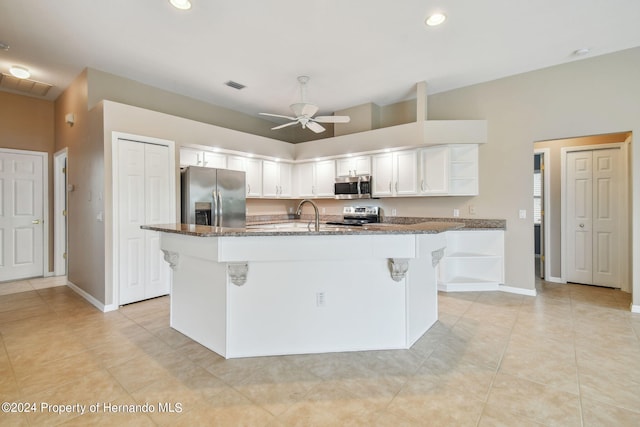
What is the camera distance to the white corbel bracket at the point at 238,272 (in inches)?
88.4

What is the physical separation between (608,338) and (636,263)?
1.29 metres

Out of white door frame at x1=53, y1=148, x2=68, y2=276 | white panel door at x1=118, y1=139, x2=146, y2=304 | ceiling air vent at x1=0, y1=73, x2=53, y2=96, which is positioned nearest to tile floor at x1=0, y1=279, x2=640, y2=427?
white panel door at x1=118, y1=139, x2=146, y2=304

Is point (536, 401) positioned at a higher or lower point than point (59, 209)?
lower

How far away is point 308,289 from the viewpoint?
7.93 ft

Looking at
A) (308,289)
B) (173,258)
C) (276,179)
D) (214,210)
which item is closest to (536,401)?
(308,289)

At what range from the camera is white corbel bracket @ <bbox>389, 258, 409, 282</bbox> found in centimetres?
238

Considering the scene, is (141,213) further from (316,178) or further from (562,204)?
(562,204)

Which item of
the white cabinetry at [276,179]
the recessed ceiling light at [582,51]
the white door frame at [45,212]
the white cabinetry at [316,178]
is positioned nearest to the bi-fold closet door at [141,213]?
the white cabinetry at [276,179]

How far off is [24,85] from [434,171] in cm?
627

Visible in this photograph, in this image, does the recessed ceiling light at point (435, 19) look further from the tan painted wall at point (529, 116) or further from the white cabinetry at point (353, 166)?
the white cabinetry at point (353, 166)

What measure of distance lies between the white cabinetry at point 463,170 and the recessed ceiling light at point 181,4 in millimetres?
3644

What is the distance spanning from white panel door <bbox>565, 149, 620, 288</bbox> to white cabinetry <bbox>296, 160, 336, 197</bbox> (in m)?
3.82

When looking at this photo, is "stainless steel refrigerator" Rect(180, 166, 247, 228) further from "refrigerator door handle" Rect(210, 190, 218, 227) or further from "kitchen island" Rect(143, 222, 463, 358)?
"kitchen island" Rect(143, 222, 463, 358)

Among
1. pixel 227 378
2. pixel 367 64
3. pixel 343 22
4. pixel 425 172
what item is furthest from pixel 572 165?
pixel 227 378
